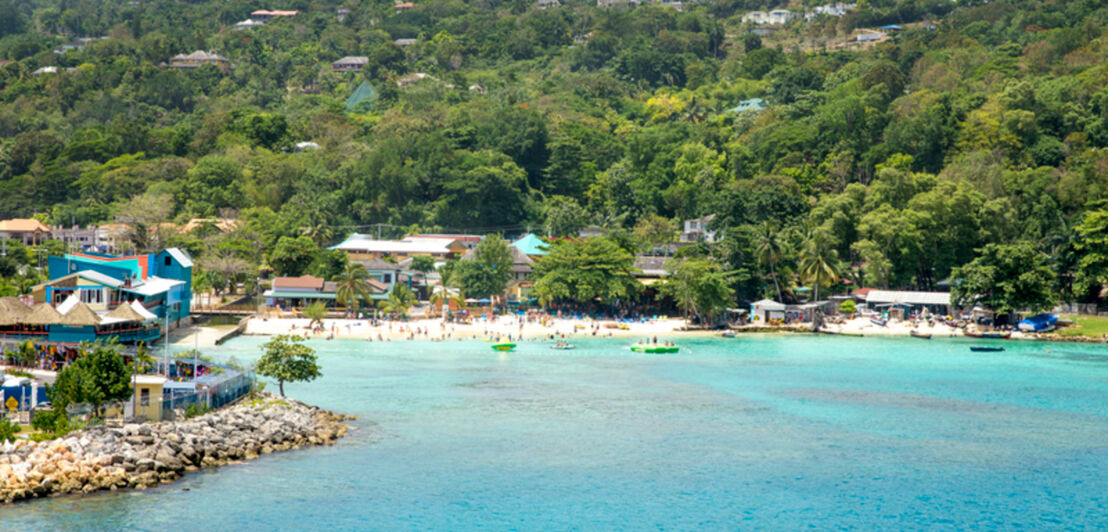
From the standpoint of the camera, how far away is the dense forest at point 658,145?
271 ft

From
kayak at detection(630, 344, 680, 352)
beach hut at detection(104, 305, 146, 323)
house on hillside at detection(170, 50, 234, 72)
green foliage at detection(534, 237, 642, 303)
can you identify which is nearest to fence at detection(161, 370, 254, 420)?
beach hut at detection(104, 305, 146, 323)

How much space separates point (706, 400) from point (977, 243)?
41.7 m

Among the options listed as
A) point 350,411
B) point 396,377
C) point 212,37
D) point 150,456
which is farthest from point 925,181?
point 212,37

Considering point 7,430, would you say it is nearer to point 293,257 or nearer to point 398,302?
point 398,302

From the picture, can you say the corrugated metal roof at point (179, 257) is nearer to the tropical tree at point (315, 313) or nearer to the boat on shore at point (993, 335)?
the tropical tree at point (315, 313)

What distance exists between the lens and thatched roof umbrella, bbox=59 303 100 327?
4991 cm

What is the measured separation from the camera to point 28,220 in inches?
4023

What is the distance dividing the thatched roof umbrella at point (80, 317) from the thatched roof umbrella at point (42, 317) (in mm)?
333

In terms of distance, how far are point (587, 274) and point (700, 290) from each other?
772cm

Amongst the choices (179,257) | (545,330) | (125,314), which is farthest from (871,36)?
(125,314)

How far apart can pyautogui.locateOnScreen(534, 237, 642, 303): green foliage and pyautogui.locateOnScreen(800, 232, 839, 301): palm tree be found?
12.0 meters

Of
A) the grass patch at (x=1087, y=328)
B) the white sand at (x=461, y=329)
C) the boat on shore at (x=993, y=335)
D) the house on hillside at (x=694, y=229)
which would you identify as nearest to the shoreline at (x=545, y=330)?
the white sand at (x=461, y=329)

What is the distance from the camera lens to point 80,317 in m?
50.3

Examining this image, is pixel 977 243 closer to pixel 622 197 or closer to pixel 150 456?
pixel 622 197
